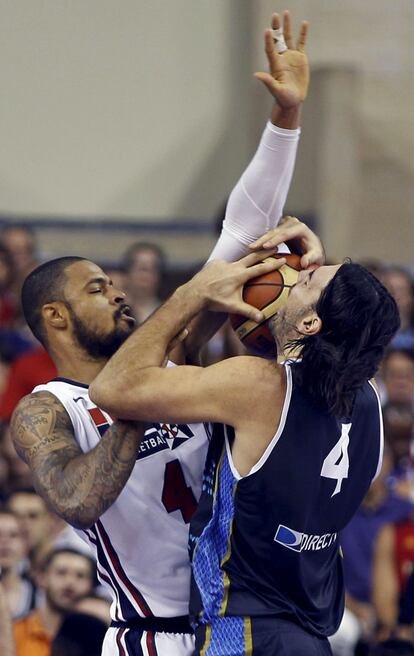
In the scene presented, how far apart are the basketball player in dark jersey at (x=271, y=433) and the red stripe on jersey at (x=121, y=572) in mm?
Answer: 336

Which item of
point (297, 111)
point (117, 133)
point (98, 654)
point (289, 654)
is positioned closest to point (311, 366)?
point (289, 654)

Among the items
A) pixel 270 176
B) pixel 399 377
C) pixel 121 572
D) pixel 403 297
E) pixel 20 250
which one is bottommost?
pixel 399 377

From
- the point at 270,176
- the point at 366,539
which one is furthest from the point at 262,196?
the point at 366,539

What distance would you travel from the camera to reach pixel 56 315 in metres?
4.54

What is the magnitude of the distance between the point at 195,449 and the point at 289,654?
80 cm

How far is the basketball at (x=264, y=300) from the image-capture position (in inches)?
160

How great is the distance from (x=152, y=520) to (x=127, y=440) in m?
0.46

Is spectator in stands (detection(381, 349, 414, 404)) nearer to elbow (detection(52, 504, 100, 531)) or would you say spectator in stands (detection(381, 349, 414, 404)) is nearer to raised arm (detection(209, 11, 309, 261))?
raised arm (detection(209, 11, 309, 261))

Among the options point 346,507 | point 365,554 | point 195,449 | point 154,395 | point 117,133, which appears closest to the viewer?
point 154,395

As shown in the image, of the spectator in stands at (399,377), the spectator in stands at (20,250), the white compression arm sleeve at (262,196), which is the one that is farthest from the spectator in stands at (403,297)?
the white compression arm sleeve at (262,196)

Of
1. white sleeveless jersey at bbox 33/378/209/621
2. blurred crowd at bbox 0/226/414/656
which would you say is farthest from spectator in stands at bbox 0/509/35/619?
white sleeveless jersey at bbox 33/378/209/621

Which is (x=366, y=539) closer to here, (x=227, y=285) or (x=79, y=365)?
(x=79, y=365)

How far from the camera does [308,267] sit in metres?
4.22

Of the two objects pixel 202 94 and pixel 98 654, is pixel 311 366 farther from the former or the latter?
pixel 202 94
